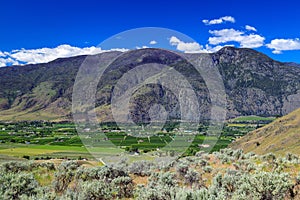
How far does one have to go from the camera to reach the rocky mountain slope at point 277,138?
7784cm

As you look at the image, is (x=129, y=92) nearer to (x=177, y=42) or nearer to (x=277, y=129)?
(x=177, y=42)

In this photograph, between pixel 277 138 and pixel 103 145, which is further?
pixel 277 138

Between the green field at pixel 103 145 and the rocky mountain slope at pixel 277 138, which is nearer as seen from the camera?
the green field at pixel 103 145

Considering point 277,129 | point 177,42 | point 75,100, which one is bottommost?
point 277,129

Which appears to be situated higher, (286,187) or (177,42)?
(177,42)

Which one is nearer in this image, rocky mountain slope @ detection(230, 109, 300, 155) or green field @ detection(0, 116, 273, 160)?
green field @ detection(0, 116, 273, 160)

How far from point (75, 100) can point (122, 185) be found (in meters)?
6.80

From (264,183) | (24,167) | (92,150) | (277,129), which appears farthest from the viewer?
(277,129)

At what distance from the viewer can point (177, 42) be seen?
1609 centimetres

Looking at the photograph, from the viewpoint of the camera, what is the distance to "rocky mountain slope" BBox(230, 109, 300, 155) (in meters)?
77.8

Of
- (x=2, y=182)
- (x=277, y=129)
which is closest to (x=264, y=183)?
(x=2, y=182)

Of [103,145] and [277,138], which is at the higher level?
[103,145]

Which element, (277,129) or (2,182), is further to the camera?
(277,129)

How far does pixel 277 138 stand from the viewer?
89125mm
